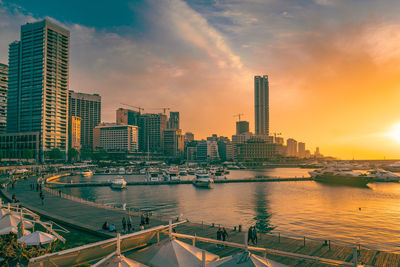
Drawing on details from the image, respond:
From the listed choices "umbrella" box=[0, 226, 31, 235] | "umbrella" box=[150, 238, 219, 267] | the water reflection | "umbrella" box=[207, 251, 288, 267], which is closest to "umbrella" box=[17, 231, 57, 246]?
"umbrella" box=[0, 226, 31, 235]

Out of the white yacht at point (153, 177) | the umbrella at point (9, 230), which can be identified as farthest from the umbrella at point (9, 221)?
the white yacht at point (153, 177)

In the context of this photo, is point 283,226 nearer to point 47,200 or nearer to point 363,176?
point 47,200

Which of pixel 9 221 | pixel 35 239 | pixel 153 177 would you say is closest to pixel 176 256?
pixel 35 239

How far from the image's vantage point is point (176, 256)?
45.0 ft

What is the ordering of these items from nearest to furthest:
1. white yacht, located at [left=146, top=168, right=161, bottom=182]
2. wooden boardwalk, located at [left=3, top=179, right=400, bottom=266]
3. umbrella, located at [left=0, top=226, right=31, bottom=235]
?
umbrella, located at [left=0, top=226, right=31, bottom=235] → wooden boardwalk, located at [left=3, top=179, right=400, bottom=266] → white yacht, located at [left=146, top=168, right=161, bottom=182]

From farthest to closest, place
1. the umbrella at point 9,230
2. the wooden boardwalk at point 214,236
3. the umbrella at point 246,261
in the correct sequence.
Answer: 1. the wooden boardwalk at point 214,236
2. the umbrella at point 9,230
3. the umbrella at point 246,261

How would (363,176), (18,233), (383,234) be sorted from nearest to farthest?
(18,233) → (383,234) → (363,176)

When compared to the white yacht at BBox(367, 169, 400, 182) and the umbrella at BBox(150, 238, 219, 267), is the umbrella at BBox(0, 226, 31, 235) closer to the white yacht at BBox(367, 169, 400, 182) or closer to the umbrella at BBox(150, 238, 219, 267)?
the umbrella at BBox(150, 238, 219, 267)

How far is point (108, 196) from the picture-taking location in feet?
257

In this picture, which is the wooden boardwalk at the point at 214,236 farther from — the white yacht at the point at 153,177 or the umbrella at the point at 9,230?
the white yacht at the point at 153,177

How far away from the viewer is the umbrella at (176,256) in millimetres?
13609

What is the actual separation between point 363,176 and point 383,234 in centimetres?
8568

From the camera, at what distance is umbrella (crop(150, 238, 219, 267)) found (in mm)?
13609

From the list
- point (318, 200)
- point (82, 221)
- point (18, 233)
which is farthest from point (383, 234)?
point (18, 233)
